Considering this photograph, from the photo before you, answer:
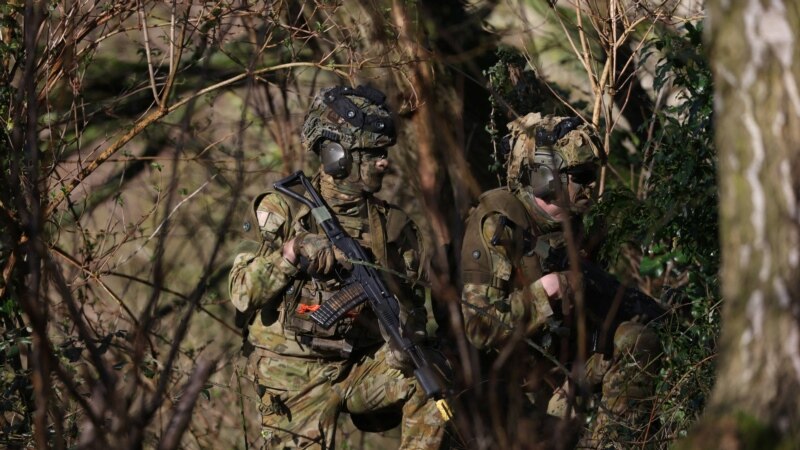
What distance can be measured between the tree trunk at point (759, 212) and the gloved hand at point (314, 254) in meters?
2.75

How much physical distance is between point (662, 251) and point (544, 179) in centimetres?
113

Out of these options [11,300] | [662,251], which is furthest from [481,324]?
[11,300]

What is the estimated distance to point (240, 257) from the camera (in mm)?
5504

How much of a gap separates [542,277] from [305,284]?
1.07 meters

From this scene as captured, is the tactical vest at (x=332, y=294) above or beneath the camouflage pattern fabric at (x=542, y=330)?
above

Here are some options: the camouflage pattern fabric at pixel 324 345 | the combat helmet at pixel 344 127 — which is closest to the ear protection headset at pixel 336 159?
the combat helmet at pixel 344 127

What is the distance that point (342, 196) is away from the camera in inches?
222

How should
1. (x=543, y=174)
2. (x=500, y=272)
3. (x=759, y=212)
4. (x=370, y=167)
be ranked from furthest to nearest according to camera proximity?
1. (x=370, y=167)
2. (x=543, y=174)
3. (x=500, y=272)
4. (x=759, y=212)

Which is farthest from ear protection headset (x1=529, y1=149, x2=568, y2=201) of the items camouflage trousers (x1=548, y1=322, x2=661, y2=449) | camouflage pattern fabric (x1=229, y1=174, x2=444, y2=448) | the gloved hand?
the gloved hand

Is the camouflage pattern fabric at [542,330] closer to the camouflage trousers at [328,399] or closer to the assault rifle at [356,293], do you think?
the assault rifle at [356,293]

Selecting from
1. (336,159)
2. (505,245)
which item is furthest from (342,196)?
(505,245)

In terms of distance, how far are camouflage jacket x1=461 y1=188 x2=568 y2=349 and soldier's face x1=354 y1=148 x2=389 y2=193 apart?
0.49 meters

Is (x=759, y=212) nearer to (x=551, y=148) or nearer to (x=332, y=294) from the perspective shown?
(x=551, y=148)

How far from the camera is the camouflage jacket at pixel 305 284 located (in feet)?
17.6
